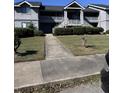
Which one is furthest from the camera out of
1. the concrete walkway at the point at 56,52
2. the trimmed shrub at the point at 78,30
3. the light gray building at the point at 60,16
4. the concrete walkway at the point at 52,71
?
the light gray building at the point at 60,16

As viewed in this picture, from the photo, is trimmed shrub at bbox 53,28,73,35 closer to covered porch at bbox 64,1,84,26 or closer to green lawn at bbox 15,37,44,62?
covered porch at bbox 64,1,84,26

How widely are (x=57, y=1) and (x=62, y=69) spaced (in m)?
2.03

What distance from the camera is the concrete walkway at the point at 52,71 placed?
3273 millimetres

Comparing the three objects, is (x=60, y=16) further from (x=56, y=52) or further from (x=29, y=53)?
(x=29, y=53)

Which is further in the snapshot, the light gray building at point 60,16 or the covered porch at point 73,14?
the covered porch at point 73,14

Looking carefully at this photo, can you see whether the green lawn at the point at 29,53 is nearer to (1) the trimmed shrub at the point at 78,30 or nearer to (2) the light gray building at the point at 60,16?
(1) the trimmed shrub at the point at 78,30

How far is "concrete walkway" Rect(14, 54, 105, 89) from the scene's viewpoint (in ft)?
10.7

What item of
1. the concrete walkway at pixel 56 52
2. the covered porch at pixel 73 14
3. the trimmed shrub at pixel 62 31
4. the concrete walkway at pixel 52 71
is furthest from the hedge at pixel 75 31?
the concrete walkway at pixel 52 71

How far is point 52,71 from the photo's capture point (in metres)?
3.80

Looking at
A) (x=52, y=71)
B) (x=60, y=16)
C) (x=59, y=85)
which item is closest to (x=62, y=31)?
(x=60, y=16)

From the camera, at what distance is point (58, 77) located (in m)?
3.41

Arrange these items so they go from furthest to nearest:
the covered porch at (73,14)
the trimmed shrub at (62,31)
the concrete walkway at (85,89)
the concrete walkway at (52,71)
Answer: the covered porch at (73,14) < the trimmed shrub at (62,31) < the concrete walkway at (52,71) < the concrete walkway at (85,89)

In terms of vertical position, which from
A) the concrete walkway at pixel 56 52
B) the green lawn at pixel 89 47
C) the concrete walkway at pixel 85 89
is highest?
the green lawn at pixel 89 47
